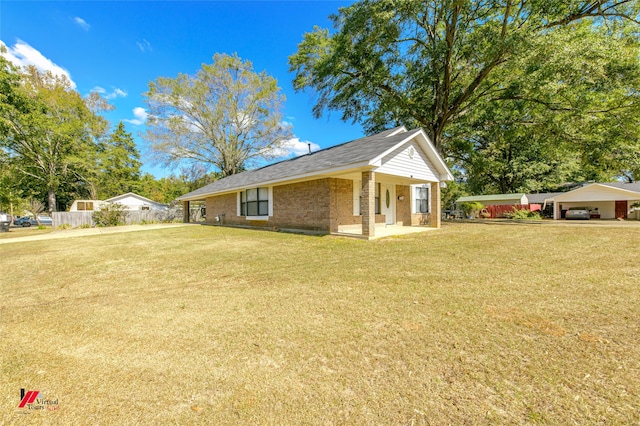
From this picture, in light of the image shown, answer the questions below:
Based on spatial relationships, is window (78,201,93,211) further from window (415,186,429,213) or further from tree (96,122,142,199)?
window (415,186,429,213)

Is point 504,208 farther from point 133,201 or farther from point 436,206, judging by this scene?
point 133,201

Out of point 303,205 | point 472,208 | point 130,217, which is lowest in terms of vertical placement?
point 130,217

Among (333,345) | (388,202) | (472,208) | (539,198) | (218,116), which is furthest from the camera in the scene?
(472,208)

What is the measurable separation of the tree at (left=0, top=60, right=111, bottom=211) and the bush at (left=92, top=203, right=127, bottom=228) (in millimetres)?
10735

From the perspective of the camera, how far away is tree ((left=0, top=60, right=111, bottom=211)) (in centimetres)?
2464

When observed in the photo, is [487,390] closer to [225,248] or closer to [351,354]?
[351,354]

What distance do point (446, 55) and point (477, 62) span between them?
1.59 m

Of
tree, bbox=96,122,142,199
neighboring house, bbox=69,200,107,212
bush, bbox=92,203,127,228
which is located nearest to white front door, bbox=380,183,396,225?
bush, bbox=92,203,127,228

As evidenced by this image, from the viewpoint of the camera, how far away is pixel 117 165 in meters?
A: 33.8

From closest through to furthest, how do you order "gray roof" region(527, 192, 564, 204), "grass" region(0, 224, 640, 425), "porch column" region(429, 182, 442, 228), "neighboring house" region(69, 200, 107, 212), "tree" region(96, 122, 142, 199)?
1. "grass" region(0, 224, 640, 425)
2. "porch column" region(429, 182, 442, 228)
3. "neighboring house" region(69, 200, 107, 212)
4. "gray roof" region(527, 192, 564, 204)
5. "tree" region(96, 122, 142, 199)

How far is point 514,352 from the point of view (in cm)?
234

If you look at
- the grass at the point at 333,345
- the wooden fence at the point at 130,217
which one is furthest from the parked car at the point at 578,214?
the wooden fence at the point at 130,217
